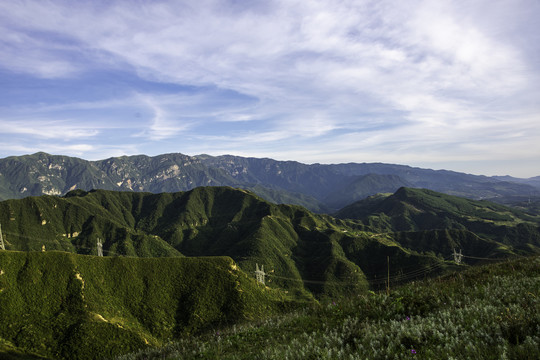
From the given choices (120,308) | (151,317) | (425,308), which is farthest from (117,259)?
(425,308)

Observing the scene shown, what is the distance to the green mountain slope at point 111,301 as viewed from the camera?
6506cm

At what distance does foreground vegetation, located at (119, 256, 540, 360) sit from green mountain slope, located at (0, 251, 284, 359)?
241 ft

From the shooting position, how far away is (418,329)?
21.4 feet

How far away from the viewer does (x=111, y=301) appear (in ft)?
274

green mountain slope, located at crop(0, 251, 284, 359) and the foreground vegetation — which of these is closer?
the foreground vegetation

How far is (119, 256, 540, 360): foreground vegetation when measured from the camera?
5609mm

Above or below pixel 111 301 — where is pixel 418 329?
above

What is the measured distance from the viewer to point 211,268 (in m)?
98.9

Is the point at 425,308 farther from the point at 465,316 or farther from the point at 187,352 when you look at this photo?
the point at 187,352

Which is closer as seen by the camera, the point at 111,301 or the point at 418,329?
the point at 418,329

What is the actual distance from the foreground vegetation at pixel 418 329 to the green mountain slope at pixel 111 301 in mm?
73309

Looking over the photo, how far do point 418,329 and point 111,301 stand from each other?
104 m

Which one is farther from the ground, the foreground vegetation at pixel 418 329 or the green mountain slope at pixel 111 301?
the foreground vegetation at pixel 418 329

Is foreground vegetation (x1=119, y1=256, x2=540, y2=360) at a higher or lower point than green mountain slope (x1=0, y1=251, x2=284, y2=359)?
higher
